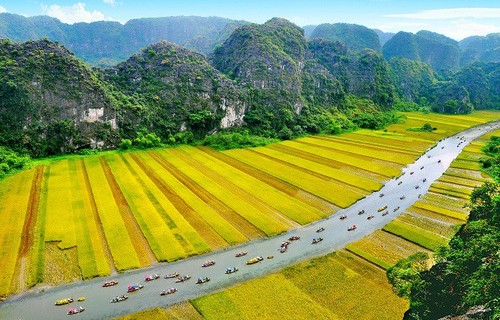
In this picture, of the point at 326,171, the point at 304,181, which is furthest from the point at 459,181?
the point at 304,181

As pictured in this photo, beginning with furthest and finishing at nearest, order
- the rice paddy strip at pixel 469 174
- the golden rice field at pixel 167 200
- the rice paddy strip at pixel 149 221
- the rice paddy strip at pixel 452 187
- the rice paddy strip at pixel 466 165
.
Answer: the rice paddy strip at pixel 466 165 < the rice paddy strip at pixel 469 174 < the rice paddy strip at pixel 452 187 < the rice paddy strip at pixel 149 221 < the golden rice field at pixel 167 200

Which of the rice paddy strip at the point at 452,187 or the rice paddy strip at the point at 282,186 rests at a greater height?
the rice paddy strip at the point at 452,187

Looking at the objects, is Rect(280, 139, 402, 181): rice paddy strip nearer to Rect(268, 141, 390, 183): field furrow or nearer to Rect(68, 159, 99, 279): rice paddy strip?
Rect(268, 141, 390, 183): field furrow

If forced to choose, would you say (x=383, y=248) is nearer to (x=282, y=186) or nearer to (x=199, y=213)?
(x=282, y=186)

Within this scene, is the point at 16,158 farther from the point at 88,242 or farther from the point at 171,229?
the point at 171,229

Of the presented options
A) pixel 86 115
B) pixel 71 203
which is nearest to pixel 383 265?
pixel 71 203

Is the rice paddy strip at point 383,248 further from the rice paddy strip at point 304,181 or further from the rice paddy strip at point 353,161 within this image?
the rice paddy strip at point 353,161

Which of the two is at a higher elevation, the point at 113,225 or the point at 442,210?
the point at 442,210

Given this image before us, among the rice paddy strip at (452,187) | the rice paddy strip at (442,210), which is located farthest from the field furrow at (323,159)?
the rice paddy strip at (442,210)
